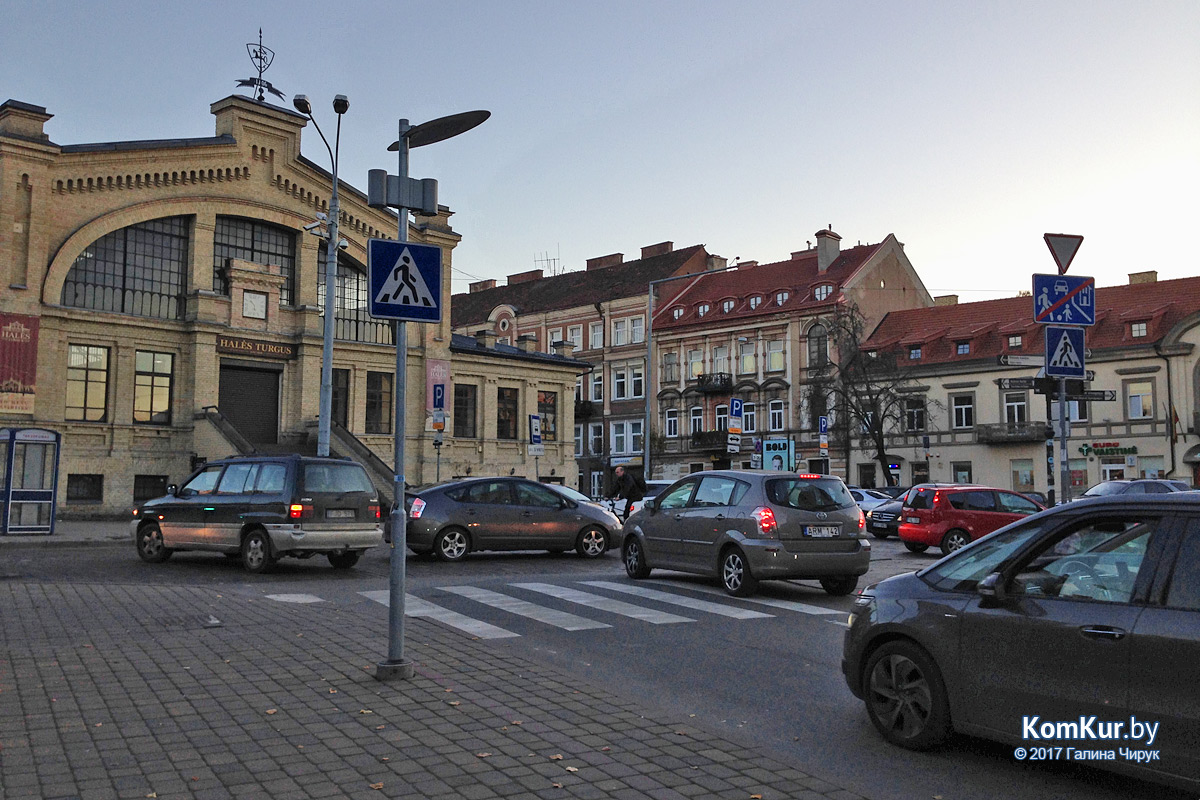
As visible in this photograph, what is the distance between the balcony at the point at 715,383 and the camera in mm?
62594

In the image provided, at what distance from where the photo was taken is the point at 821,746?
6.02 m

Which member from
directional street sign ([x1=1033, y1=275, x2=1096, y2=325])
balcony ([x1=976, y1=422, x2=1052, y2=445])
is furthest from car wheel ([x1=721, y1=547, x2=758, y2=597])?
balcony ([x1=976, y1=422, x2=1052, y2=445])

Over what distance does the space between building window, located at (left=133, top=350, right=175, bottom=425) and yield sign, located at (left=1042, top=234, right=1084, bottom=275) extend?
2872 cm

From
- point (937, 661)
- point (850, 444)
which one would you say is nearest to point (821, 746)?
point (937, 661)

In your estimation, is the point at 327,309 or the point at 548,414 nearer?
the point at 327,309

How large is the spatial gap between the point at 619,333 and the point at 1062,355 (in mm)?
55005

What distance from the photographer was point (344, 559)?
55.6 ft

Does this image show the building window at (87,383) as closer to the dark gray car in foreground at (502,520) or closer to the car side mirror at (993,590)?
the dark gray car in foreground at (502,520)

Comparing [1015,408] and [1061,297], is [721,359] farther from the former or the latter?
[1061,297]

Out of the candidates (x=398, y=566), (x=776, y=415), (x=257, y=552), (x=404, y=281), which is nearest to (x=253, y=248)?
(x=257, y=552)

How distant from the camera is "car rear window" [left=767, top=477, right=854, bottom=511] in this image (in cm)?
1296

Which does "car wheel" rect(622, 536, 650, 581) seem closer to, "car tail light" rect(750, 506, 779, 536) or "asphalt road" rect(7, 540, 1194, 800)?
"asphalt road" rect(7, 540, 1194, 800)

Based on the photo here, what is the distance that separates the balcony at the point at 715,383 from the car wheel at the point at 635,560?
158 ft

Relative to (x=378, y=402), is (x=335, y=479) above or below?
below
